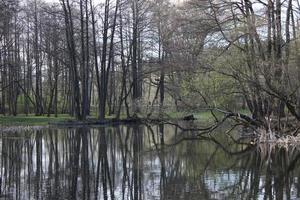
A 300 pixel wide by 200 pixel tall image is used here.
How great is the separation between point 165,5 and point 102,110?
34.7 ft

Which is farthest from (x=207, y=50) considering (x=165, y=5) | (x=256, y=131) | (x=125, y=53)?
(x=125, y=53)

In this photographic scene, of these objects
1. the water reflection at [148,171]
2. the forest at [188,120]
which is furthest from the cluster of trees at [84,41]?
the water reflection at [148,171]

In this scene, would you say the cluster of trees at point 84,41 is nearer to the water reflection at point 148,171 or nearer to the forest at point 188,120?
the forest at point 188,120

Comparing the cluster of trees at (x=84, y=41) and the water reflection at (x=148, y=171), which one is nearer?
the water reflection at (x=148, y=171)

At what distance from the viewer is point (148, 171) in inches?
537

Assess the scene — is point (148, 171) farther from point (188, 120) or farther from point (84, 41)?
point (84, 41)

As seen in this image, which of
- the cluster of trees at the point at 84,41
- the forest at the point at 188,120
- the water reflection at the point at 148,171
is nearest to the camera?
the water reflection at the point at 148,171

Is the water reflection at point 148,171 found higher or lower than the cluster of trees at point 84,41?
lower

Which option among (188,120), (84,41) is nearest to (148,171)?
(188,120)

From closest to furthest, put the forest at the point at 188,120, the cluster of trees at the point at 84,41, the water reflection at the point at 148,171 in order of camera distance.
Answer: the water reflection at the point at 148,171 < the forest at the point at 188,120 < the cluster of trees at the point at 84,41

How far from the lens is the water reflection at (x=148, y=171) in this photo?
10477 mm

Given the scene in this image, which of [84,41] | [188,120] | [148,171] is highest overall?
[84,41]

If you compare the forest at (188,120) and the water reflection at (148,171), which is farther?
the forest at (188,120)

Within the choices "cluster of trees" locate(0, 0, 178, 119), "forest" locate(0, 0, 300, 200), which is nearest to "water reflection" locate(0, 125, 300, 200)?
"forest" locate(0, 0, 300, 200)
